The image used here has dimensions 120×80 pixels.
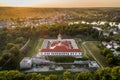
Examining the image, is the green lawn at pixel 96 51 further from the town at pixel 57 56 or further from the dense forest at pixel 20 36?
the dense forest at pixel 20 36

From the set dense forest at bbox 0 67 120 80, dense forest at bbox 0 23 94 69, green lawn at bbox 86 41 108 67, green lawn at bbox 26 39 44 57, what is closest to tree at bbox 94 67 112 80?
dense forest at bbox 0 67 120 80

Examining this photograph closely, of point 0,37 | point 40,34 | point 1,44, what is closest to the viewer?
point 1,44

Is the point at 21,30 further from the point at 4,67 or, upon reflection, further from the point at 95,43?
the point at 4,67

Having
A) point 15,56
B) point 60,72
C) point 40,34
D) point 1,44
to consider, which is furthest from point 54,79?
point 40,34

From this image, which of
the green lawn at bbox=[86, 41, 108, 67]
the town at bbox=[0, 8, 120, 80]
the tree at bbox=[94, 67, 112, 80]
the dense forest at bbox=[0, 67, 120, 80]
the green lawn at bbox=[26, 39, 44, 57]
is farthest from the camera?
the green lawn at bbox=[26, 39, 44, 57]

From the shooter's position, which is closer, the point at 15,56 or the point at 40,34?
the point at 15,56

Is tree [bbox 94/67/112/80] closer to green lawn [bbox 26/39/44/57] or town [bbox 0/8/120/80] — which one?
town [bbox 0/8/120/80]

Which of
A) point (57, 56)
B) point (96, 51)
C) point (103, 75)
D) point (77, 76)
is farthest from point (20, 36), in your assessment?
point (103, 75)
